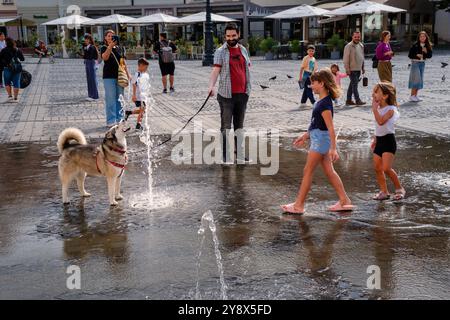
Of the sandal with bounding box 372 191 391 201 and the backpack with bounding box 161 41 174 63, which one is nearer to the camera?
the sandal with bounding box 372 191 391 201

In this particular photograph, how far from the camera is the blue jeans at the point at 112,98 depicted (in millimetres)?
11358

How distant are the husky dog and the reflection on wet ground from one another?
1.08ft

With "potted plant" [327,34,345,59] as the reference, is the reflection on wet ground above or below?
below

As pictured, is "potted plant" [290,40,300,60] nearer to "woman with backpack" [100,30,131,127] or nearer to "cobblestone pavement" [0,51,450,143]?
"cobblestone pavement" [0,51,450,143]

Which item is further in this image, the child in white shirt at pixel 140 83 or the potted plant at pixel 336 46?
the potted plant at pixel 336 46

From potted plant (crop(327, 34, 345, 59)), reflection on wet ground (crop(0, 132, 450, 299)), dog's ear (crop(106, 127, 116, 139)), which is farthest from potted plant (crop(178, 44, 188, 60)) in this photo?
dog's ear (crop(106, 127, 116, 139))

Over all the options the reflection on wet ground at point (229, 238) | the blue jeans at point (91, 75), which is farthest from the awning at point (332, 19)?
the reflection on wet ground at point (229, 238)

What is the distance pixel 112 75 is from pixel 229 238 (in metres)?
6.82

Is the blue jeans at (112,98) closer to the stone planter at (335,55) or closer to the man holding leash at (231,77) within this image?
the man holding leash at (231,77)

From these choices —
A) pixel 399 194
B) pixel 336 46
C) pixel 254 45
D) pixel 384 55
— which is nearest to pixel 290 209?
pixel 399 194

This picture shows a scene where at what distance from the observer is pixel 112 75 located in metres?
11.3

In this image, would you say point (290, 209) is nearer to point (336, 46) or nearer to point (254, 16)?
point (336, 46)

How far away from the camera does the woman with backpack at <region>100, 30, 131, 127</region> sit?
36.6 feet
